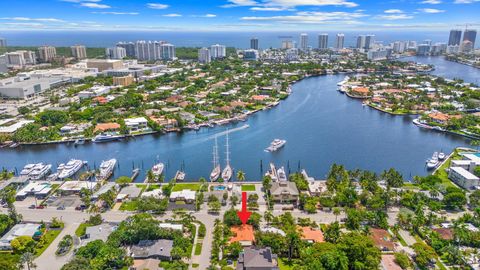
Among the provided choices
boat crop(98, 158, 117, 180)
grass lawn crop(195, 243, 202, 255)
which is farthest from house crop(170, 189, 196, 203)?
boat crop(98, 158, 117, 180)

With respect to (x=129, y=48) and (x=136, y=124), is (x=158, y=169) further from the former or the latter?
(x=129, y=48)

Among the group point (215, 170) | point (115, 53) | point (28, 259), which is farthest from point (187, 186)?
point (115, 53)

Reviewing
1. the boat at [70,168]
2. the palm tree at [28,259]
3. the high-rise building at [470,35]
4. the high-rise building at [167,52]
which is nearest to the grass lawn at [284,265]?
the palm tree at [28,259]

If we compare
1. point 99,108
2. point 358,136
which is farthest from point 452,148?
point 99,108

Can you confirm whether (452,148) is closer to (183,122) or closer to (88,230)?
(183,122)

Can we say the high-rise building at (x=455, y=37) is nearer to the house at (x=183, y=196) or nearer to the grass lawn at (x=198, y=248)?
the house at (x=183, y=196)

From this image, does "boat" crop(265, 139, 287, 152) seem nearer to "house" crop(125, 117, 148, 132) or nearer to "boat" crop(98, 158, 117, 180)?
"boat" crop(98, 158, 117, 180)
